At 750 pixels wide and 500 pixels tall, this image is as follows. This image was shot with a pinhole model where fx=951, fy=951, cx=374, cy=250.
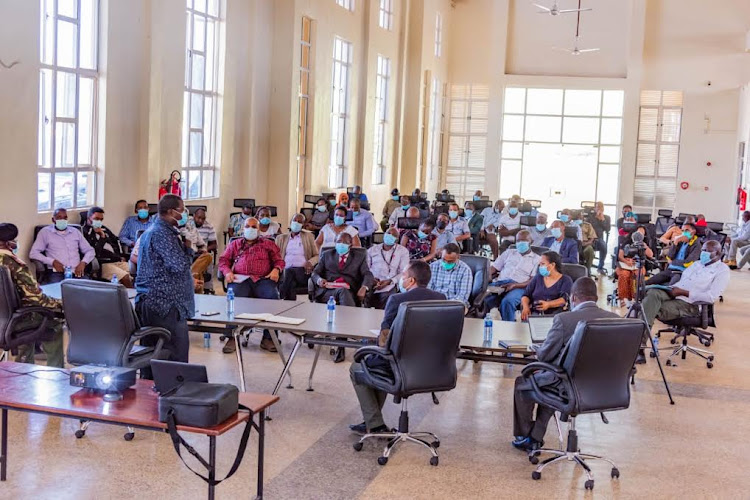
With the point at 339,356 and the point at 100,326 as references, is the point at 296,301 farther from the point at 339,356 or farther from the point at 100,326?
the point at 100,326

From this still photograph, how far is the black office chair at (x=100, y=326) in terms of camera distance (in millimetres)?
6258

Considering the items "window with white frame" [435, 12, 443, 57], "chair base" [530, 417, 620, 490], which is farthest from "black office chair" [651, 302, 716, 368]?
"window with white frame" [435, 12, 443, 57]

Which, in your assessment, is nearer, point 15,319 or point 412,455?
point 412,455

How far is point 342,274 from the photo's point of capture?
9719mm

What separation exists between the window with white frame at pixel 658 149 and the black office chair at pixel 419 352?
22.1 metres

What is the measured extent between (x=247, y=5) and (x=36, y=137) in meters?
6.53

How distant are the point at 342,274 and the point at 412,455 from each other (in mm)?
3624

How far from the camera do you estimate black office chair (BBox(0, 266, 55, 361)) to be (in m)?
6.93

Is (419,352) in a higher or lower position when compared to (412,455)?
higher

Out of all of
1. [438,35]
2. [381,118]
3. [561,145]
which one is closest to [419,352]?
[381,118]

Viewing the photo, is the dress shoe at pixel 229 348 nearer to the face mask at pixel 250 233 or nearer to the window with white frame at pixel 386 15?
the face mask at pixel 250 233

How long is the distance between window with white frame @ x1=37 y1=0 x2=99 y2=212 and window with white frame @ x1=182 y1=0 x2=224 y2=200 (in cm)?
255

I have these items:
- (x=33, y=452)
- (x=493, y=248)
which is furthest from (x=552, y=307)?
(x=493, y=248)

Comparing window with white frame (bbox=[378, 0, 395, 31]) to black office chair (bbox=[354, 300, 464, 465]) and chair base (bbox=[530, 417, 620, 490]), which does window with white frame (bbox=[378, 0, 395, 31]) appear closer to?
black office chair (bbox=[354, 300, 464, 465])
